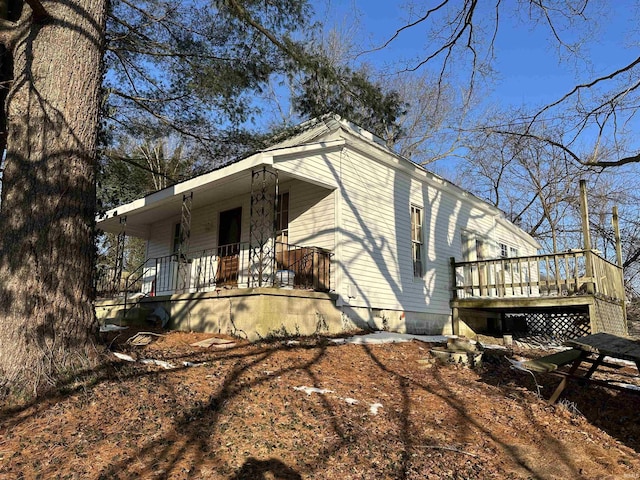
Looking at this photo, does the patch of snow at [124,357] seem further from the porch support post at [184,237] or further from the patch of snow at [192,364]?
the porch support post at [184,237]

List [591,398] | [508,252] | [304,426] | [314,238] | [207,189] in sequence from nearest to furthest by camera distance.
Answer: [304,426]
[591,398]
[314,238]
[207,189]
[508,252]

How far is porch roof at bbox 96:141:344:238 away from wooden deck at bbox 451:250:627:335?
5.16 meters

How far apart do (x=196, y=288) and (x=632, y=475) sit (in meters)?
9.71

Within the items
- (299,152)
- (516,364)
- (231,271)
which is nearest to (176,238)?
(231,271)

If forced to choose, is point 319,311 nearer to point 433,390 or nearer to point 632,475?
point 433,390

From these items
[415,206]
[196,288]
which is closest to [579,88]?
[415,206]

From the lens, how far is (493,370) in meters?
6.98

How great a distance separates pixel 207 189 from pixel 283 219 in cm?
182

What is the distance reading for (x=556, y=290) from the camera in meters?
11.7

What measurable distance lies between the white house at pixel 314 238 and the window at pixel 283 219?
0.03 m

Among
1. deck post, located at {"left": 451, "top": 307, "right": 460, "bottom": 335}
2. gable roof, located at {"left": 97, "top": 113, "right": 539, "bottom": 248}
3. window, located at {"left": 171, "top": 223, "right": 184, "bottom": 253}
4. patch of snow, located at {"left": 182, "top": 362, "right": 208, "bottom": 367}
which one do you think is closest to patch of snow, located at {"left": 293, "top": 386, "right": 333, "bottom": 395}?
patch of snow, located at {"left": 182, "top": 362, "right": 208, "bottom": 367}

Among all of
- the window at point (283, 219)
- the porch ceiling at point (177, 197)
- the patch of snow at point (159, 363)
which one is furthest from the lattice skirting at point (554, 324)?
the patch of snow at point (159, 363)

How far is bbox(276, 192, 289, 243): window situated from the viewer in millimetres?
10516

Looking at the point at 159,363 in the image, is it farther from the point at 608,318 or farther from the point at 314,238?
the point at 608,318
